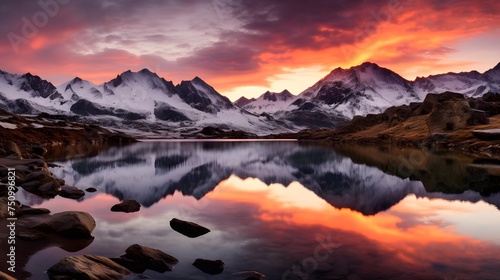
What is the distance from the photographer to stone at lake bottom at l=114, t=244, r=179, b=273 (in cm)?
1869

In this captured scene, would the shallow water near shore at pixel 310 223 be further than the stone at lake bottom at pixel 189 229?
No

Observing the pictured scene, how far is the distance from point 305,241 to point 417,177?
39.7 m

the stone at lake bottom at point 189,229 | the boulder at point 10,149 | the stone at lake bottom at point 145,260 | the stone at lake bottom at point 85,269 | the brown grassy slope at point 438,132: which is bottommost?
the stone at lake bottom at point 189,229

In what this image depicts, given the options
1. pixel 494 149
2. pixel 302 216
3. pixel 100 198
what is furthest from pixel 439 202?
pixel 494 149

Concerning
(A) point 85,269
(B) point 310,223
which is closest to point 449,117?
(B) point 310,223

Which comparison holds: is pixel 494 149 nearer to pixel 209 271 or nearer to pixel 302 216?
pixel 302 216

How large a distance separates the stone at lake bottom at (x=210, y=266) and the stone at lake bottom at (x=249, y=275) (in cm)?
101

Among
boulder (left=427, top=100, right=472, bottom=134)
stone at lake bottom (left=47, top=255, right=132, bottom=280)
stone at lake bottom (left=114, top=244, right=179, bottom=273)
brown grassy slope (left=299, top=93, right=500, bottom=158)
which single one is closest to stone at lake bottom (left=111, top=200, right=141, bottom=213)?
stone at lake bottom (left=114, top=244, right=179, bottom=273)

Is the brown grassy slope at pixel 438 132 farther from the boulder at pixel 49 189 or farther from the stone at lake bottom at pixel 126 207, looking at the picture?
the boulder at pixel 49 189

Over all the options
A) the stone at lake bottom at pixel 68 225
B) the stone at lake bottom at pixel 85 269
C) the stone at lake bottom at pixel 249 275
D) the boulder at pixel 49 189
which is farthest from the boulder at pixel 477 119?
the stone at lake bottom at pixel 85 269

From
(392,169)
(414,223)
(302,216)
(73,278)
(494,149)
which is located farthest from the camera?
(494,149)

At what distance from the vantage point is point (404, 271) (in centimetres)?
1878

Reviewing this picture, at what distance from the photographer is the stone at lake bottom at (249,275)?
17688mm

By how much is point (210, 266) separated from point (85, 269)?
5.79 metres
